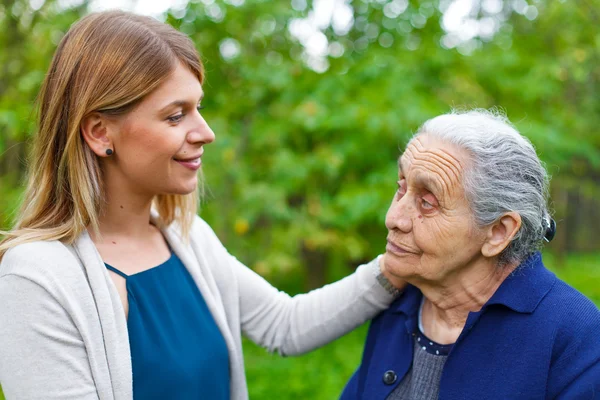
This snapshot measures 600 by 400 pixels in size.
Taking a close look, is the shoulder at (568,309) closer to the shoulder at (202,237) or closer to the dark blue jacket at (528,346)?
the dark blue jacket at (528,346)

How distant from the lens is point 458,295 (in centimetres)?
193

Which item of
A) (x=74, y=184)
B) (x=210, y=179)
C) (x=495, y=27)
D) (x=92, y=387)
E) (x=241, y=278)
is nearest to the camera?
(x=92, y=387)

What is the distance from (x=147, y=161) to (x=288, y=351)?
3.05ft

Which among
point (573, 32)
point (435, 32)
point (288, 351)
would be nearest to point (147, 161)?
point (288, 351)

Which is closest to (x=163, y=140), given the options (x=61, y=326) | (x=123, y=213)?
(x=123, y=213)

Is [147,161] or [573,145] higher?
[147,161]

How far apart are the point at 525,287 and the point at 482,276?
14 centimetres

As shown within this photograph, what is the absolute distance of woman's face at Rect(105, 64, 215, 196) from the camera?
1.82 metres

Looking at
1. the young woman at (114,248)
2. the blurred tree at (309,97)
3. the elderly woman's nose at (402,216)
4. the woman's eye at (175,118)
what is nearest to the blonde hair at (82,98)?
the young woman at (114,248)

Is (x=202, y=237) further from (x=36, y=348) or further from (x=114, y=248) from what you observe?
(x=36, y=348)

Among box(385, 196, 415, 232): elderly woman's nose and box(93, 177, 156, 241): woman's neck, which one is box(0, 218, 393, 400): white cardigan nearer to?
box(93, 177, 156, 241): woman's neck

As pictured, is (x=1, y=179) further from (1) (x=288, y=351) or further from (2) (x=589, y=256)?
(2) (x=589, y=256)

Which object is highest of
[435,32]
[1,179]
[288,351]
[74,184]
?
[435,32]

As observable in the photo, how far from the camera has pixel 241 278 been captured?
2258mm
